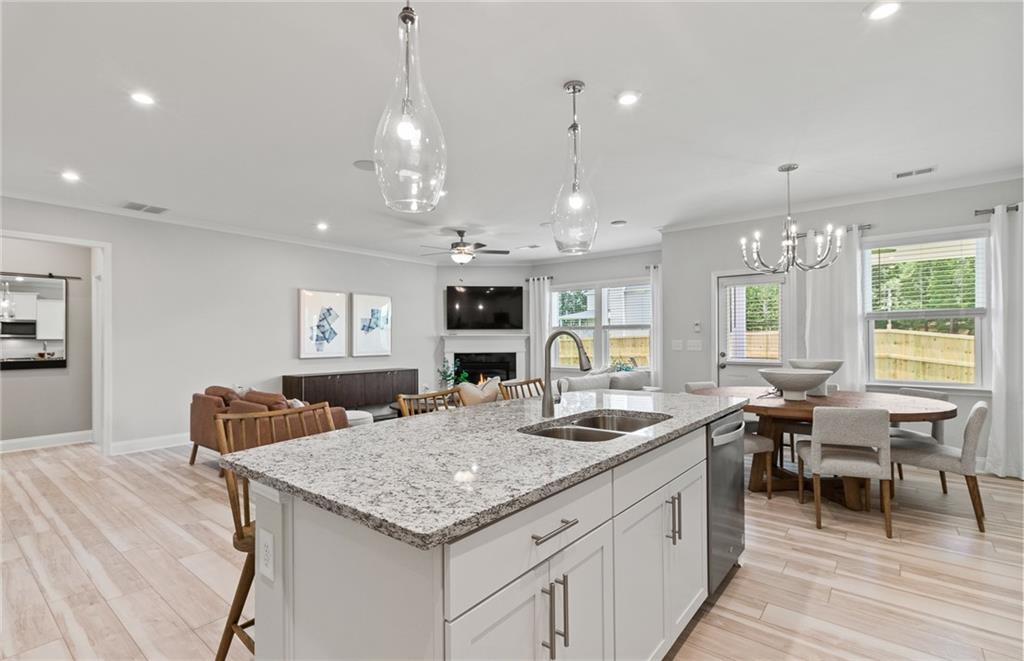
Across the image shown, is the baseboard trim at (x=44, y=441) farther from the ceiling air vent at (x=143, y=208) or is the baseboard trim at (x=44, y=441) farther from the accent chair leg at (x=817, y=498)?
the accent chair leg at (x=817, y=498)

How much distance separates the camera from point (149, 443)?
5539 mm

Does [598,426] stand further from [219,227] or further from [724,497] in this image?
[219,227]

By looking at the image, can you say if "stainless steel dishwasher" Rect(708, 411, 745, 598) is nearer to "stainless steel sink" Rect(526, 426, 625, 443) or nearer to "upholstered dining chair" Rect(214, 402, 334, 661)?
"stainless steel sink" Rect(526, 426, 625, 443)

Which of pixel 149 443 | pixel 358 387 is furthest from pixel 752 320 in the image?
pixel 149 443

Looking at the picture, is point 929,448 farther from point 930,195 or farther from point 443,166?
point 443,166

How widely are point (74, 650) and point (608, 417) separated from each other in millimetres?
2423

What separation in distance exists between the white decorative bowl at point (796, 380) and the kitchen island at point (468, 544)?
2376 mm

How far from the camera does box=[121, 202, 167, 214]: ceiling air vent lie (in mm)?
5099

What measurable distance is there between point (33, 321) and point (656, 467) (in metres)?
7.27

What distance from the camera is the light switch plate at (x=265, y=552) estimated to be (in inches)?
53.9

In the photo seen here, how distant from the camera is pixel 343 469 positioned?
137cm

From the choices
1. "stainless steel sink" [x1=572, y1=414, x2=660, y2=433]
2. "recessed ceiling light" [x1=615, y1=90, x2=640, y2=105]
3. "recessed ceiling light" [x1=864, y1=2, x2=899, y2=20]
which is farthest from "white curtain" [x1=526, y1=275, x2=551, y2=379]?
"recessed ceiling light" [x1=864, y1=2, x2=899, y2=20]

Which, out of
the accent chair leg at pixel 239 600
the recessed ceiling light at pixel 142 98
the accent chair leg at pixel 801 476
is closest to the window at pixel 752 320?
the accent chair leg at pixel 801 476

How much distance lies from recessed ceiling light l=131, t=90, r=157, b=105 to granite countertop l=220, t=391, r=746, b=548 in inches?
94.0
